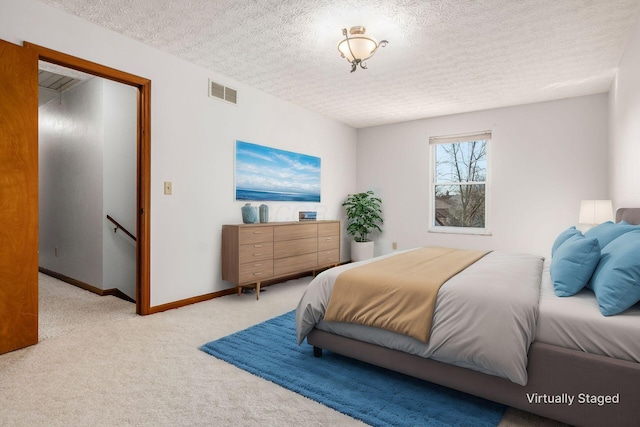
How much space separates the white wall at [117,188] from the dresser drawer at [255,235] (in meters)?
1.33

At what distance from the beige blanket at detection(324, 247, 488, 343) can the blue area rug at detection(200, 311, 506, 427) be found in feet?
1.14

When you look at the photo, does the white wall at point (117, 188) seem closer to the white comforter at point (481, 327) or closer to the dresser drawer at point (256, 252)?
the dresser drawer at point (256, 252)

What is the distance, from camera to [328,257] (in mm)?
5141

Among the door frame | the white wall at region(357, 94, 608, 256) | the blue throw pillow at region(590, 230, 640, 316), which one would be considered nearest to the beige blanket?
the blue throw pillow at region(590, 230, 640, 316)

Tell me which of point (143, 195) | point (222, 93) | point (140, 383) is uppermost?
point (222, 93)

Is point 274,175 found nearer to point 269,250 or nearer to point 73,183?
point 269,250

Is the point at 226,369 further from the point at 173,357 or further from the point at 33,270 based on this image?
the point at 33,270

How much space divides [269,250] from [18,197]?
2.35 meters

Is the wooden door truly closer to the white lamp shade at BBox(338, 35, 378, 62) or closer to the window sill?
the white lamp shade at BBox(338, 35, 378, 62)

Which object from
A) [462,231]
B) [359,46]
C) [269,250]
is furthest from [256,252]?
[462,231]

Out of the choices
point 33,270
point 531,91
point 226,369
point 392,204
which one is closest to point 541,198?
point 531,91

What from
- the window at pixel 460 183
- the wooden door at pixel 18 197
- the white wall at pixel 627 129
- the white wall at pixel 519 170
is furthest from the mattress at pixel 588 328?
the window at pixel 460 183

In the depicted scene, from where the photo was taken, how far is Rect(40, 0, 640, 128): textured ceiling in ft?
8.50

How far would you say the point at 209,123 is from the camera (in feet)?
12.8
